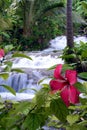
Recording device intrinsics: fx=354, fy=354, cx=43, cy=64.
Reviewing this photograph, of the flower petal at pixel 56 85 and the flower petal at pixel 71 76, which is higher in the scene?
the flower petal at pixel 71 76

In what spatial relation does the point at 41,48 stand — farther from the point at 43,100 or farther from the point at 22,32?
the point at 43,100

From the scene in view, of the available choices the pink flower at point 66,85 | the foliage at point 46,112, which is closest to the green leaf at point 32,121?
the foliage at point 46,112

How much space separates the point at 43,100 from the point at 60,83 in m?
0.06

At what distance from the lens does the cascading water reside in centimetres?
719

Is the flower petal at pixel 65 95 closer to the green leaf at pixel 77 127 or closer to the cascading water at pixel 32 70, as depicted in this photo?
the green leaf at pixel 77 127

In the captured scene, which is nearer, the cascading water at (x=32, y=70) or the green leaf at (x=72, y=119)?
the green leaf at (x=72, y=119)

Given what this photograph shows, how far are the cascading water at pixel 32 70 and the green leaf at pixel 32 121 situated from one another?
4362 millimetres

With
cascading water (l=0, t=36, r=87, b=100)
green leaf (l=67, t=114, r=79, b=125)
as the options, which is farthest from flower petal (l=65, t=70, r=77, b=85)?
cascading water (l=0, t=36, r=87, b=100)

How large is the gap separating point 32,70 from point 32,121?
769cm

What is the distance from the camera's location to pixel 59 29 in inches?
595

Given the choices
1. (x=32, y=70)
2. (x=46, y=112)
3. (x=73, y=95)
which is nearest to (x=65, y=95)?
(x=73, y=95)

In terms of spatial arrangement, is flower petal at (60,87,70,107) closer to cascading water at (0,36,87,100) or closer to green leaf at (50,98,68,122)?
green leaf at (50,98,68,122)

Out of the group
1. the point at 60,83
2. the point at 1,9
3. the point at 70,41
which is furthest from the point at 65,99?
the point at 1,9

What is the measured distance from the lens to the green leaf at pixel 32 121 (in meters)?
0.89
